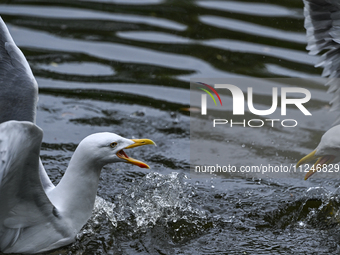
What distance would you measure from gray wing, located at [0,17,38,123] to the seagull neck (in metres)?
0.66

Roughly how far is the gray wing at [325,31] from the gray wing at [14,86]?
110 inches

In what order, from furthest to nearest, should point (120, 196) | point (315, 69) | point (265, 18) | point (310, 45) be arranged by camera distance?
point (265, 18), point (315, 69), point (310, 45), point (120, 196)

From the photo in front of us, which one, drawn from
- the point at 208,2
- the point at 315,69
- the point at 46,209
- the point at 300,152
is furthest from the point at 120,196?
the point at 208,2

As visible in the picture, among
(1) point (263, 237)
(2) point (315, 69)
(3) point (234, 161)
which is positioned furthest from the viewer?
(2) point (315, 69)

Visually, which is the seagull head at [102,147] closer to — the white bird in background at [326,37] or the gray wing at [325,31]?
the white bird in background at [326,37]

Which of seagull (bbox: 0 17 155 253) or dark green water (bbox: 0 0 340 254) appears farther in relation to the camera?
dark green water (bbox: 0 0 340 254)

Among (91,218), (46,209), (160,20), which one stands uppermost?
(160,20)

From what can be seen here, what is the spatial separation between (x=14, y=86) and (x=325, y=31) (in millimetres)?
3042

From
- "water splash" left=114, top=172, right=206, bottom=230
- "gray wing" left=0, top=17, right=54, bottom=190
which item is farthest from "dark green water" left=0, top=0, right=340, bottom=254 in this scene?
"gray wing" left=0, top=17, right=54, bottom=190

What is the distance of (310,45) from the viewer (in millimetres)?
5082

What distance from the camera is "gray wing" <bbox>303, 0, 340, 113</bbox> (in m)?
4.84

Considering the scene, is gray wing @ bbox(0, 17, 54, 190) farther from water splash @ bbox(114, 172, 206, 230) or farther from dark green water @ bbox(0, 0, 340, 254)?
dark green water @ bbox(0, 0, 340, 254)

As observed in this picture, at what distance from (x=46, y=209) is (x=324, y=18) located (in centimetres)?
325

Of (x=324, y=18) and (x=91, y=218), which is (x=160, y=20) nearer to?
(x=324, y=18)
